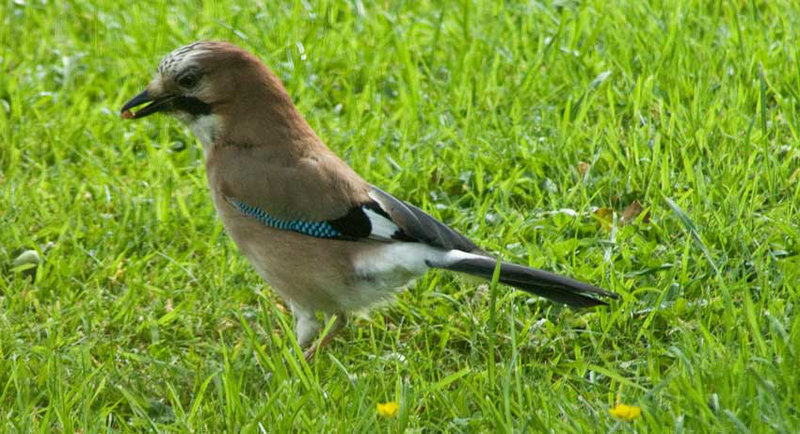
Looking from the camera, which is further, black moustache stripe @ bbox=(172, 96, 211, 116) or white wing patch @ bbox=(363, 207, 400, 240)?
black moustache stripe @ bbox=(172, 96, 211, 116)

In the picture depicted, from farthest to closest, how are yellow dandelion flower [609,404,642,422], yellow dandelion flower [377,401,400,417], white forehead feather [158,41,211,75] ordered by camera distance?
1. white forehead feather [158,41,211,75]
2. yellow dandelion flower [377,401,400,417]
3. yellow dandelion flower [609,404,642,422]

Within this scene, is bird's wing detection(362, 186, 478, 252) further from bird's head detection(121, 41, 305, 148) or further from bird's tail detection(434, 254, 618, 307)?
bird's head detection(121, 41, 305, 148)

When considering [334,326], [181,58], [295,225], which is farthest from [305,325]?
[181,58]

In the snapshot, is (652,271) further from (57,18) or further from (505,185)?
(57,18)

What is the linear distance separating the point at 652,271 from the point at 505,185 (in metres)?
0.85

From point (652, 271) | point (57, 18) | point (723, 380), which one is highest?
point (723, 380)


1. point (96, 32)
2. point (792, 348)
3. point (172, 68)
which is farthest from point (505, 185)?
point (96, 32)

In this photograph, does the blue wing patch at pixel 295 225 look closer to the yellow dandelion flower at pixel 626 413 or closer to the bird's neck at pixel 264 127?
the bird's neck at pixel 264 127

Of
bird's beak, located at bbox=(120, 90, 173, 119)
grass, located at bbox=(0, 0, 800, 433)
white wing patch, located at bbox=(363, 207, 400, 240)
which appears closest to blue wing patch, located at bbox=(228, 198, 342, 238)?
white wing patch, located at bbox=(363, 207, 400, 240)

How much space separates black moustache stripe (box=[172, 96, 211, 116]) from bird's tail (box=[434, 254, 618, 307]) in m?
1.11

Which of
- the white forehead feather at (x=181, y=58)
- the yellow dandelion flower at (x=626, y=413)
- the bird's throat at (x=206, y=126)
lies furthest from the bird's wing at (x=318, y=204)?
the yellow dandelion flower at (x=626, y=413)

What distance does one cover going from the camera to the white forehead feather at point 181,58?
465cm

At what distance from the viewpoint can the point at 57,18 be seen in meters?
7.18

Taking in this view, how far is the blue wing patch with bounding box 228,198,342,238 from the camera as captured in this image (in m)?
4.52
